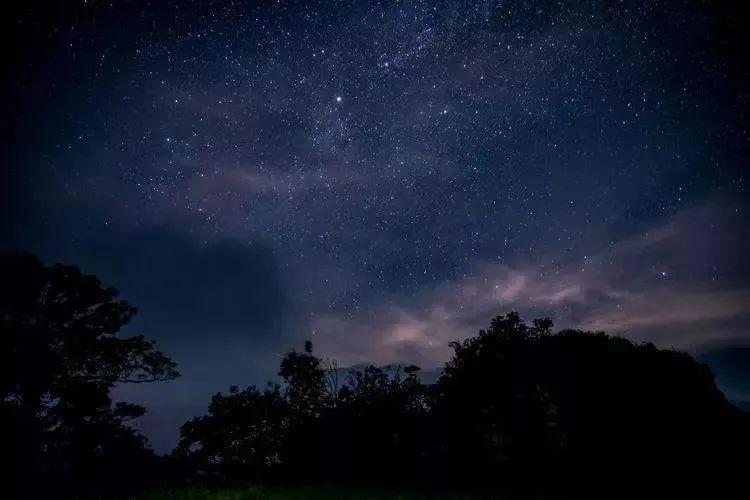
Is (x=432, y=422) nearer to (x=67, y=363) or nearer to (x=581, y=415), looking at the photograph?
(x=581, y=415)

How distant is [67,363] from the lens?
722 inches

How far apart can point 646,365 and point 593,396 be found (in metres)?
2.82

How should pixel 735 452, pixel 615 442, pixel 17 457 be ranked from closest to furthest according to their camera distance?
pixel 17 457
pixel 735 452
pixel 615 442

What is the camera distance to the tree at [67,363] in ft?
53.0

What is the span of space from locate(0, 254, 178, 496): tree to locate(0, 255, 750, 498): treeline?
64mm

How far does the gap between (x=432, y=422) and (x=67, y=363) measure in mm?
19458

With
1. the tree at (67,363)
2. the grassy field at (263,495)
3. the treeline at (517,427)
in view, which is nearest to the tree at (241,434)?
the treeline at (517,427)

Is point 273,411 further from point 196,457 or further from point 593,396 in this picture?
point 593,396

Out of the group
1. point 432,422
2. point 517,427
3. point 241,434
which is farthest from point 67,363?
point 517,427

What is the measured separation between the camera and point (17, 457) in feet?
41.7

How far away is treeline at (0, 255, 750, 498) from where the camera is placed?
14.1 m

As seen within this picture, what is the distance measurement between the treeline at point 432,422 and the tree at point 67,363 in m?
0.06

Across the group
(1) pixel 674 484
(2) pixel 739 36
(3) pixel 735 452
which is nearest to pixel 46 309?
(2) pixel 739 36

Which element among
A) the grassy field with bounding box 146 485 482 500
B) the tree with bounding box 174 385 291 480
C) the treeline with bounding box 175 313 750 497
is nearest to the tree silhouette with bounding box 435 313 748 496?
the treeline with bounding box 175 313 750 497
